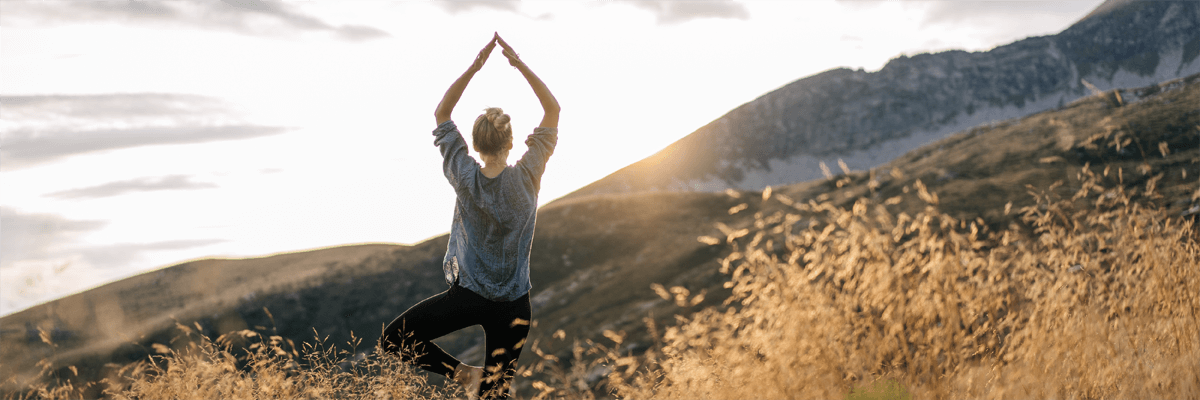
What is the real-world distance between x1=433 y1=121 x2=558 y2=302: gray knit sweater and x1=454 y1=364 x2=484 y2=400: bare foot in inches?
20.9

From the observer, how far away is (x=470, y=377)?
3.96 m

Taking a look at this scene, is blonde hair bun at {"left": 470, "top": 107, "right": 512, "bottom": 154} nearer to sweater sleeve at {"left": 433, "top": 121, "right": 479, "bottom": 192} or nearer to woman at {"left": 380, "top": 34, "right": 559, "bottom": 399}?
woman at {"left": 380, "top": 34, "right": 559, "bottom": 399}

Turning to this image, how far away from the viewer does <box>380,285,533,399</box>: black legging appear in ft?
12.3

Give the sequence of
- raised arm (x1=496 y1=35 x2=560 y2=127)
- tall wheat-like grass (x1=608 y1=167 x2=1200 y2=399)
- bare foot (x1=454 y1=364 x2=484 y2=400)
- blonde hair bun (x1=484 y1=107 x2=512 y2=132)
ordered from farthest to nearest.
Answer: raised arm (x1=496 y1=35 x2=560 y2=127) → bare foot (x1=454 y1=364 x2=484 y2=400) → blonde hair bun (x1=484 y1=107 x2=512 y2=132) → tall wheat-like grass (x1=608 y1=167 x2=1200 y2=399)

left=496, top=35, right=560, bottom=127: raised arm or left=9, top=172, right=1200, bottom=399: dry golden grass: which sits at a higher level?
left=496, top=35, right=560, bottom=127: raised arm

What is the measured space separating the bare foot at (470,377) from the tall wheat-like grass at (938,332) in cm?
90

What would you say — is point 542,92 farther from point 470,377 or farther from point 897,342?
point 897,342

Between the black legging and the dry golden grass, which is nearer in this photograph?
the dry golden grass

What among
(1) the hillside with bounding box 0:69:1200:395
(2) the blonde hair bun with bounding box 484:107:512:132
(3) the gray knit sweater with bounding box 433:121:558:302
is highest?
(2) the blonde hair bun with bounding box 484:107:512:132

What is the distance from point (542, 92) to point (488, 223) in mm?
981

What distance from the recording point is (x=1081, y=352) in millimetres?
3410

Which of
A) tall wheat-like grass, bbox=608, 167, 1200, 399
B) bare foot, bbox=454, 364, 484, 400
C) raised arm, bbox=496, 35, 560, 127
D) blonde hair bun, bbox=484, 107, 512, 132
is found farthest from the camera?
raised arm, bbox=496, 35, 560, 127

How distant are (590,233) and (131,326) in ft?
173

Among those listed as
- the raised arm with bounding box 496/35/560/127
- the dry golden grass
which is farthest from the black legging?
the raised arm with bounding box 496/35/560/127
